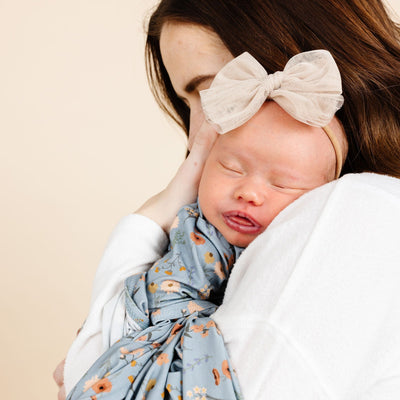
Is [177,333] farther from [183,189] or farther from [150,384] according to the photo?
[183,189]

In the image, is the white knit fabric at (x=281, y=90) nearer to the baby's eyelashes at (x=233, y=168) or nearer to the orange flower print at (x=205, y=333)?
the baby's eyelashes at (x=233, y=168)

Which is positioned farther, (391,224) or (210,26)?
(210,26)

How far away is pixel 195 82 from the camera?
117 centimetres

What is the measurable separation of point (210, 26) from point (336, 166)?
36 centimetres

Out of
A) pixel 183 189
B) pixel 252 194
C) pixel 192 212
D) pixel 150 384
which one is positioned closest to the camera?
pixel 150 384

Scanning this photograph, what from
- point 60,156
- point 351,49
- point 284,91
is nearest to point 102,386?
point 284,91

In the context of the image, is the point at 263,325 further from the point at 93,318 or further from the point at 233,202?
the point at 93,318

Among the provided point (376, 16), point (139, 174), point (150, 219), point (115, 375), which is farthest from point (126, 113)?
point (115, 375)

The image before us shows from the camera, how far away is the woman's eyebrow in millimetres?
1154

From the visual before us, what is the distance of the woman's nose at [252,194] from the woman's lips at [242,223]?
0.09 ft

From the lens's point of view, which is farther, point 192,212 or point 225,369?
point 192,212

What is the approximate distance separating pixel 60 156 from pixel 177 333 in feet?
5.78

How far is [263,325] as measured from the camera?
2.46 feet

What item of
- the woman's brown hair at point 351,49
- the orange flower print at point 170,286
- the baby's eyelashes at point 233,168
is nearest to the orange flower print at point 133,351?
the orange flower print at point 170,286
